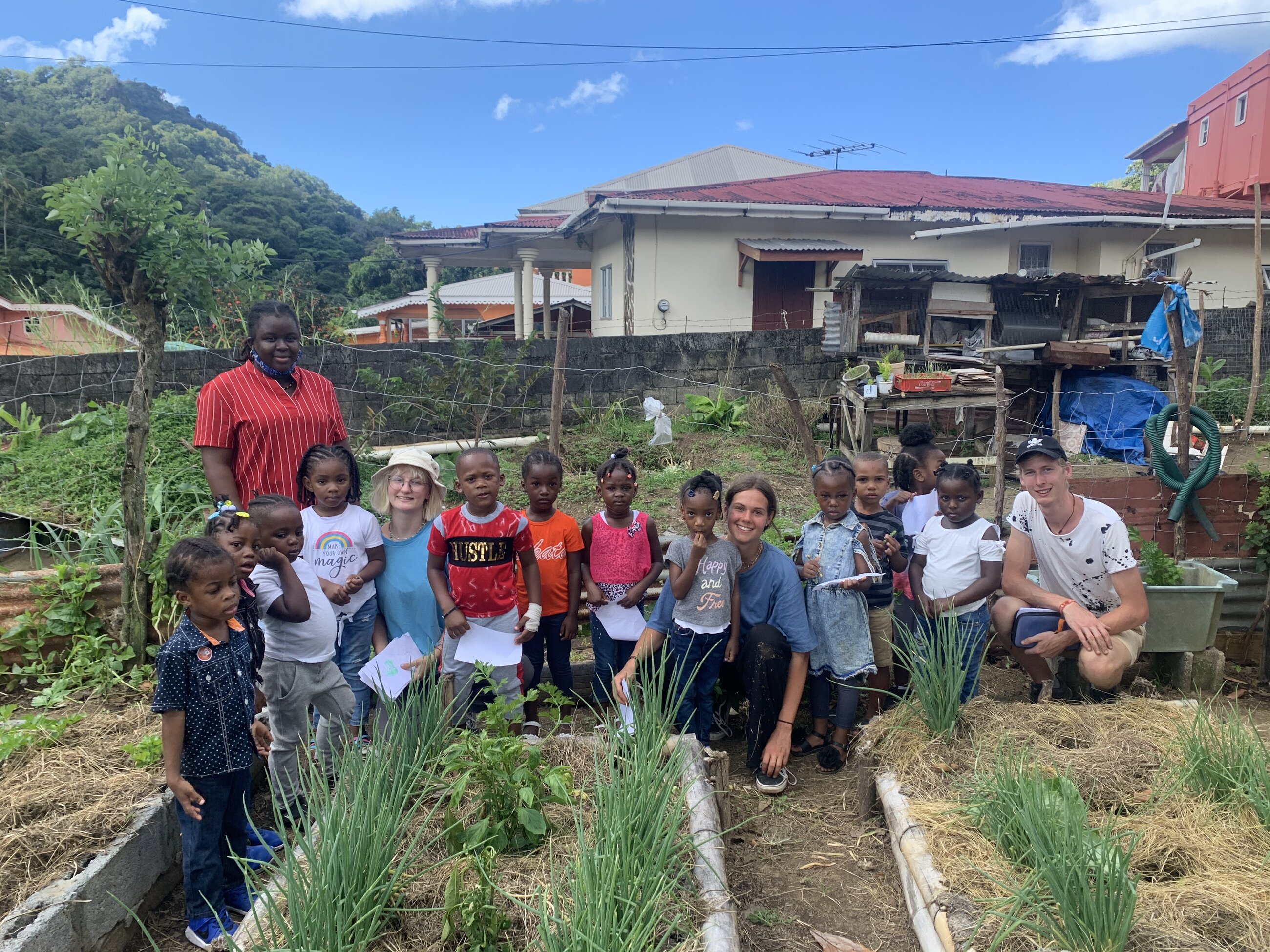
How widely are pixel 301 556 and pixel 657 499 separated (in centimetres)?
444


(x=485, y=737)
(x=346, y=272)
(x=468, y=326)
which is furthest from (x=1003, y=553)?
(x=346, y=272)

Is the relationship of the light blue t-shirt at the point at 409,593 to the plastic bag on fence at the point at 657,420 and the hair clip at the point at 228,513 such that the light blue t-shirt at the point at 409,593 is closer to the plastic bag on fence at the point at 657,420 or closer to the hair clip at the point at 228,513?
the hair clip at the point at 228,513

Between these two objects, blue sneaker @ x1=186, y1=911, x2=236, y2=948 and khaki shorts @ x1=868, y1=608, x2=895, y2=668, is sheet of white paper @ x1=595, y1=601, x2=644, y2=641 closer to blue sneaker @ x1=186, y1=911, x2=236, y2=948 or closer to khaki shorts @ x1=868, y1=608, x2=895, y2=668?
khaki shorts @ x1=868, y1=608, x2=895, y2=668

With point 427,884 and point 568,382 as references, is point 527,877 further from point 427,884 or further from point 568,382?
point 568,382

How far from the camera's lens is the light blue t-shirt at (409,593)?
341 centimetres

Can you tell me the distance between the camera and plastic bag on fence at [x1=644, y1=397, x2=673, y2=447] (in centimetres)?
909

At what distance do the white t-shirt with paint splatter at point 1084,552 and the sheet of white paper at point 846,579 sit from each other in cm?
88

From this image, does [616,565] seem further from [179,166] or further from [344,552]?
[179,166]

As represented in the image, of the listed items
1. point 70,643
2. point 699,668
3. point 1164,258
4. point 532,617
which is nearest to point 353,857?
point 532,617

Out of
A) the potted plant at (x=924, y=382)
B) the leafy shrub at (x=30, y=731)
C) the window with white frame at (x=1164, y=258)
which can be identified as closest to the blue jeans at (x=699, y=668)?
the leafy shrub at (x=30, y=731)

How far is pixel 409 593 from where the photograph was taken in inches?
134

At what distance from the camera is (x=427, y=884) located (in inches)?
87.8

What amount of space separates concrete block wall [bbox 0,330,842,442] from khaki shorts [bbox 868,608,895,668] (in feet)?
19.6

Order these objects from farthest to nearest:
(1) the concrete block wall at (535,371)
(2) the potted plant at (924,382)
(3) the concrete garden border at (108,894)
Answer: (2) the potted plant at (924,382) → (1) the concrete block wall at (535,371) → (3) the concrete garden border at (108,894)
